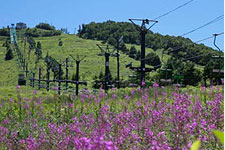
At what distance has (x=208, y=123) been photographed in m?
5.45

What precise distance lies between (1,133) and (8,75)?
308 feet

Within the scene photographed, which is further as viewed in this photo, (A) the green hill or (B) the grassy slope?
(A) the green hill

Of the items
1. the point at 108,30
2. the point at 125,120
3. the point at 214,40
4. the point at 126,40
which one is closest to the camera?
the point at 125,120

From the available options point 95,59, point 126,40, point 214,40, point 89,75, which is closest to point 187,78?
point 89,75

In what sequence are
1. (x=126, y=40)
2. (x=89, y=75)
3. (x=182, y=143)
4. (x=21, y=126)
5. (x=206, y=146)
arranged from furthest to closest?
(x=126, y=40), (x=89, y=75), (x=21, y=126), (x=206, y=146), (x=182, y=143)

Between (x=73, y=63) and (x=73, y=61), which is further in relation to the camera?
(x=73, y=63)

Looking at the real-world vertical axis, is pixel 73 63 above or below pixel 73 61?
below

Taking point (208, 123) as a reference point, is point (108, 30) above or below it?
above

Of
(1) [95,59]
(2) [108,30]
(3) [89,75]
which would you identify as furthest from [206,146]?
(2) [108,30]

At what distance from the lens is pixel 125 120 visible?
6.46m

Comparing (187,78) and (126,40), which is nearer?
(187,78)

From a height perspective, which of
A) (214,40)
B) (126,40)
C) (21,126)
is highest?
(126,40)

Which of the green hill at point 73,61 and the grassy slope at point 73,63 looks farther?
the green hill at point 73,61

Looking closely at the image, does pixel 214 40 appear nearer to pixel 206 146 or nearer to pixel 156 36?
pixel 206 146
